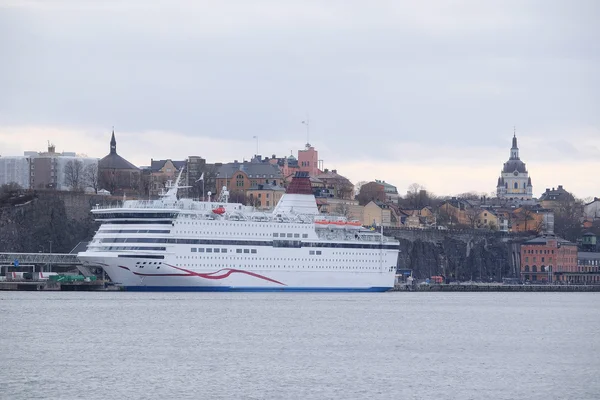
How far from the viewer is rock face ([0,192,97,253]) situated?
88.8 m

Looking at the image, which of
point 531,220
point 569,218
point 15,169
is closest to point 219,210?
point 15,169

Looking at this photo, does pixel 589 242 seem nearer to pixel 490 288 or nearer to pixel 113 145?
pixel 490 288

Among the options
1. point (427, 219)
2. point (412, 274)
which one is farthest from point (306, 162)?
point (412, 274)

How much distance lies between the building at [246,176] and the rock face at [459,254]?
65.1 ft

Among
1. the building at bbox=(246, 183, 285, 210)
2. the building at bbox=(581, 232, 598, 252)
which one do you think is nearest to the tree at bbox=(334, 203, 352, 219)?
the building at bbox=(246, 183, 285, 210)

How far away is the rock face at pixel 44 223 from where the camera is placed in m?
88.8

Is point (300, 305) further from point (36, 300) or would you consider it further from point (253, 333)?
point (253, 333)

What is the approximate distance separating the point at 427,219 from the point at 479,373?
108 metres

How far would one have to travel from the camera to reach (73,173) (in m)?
124

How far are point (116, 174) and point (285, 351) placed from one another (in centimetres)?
8969

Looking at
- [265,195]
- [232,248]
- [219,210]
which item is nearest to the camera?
[219,210]

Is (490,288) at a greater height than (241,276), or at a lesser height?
lesser

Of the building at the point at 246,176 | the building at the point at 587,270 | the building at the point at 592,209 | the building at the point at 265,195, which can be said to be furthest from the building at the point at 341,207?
the building at the point at 592,209

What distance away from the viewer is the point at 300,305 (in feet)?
201
